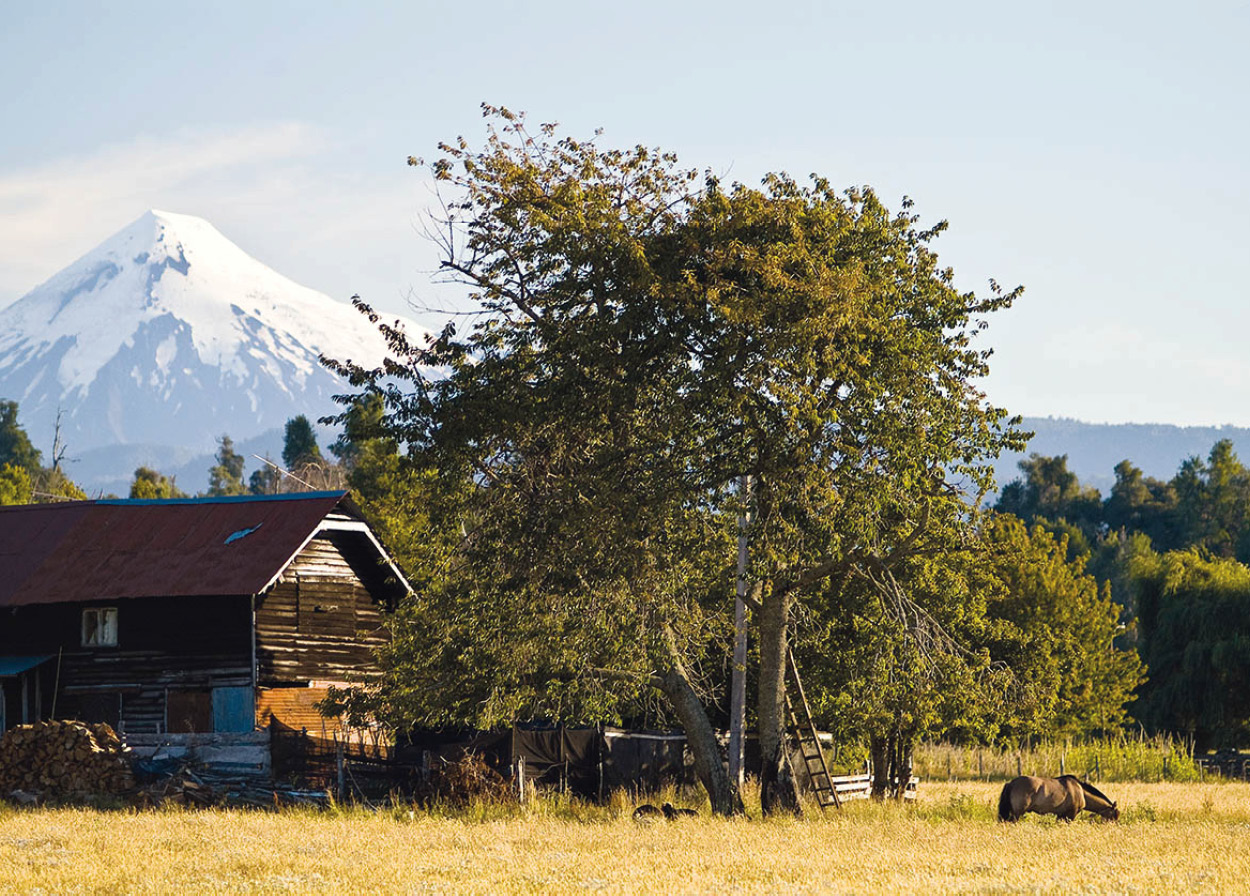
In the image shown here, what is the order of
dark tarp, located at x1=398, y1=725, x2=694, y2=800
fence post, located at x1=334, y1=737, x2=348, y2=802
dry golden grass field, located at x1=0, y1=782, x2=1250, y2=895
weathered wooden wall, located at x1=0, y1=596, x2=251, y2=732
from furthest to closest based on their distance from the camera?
1. weathered wooden wall, located at x1=0, y1=596, x2=251, y2=732
2. dark tarp, located at x1=398, y1=725, x2=694, y2=800
3. fence post, located at x1=334, y1=737, x2=348, y2=802
4. dry golden grass field, located at x1=0, y1=782, x2=1250, y2=895

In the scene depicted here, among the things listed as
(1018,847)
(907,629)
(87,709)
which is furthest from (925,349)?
(87,709)

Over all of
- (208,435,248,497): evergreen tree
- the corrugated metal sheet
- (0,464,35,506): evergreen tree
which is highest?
(208,435,248,497): evergreen tree

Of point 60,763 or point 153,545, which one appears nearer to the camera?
point 60,763

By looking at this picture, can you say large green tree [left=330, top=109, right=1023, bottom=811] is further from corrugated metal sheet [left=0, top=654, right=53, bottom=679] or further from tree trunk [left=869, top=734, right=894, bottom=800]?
corrugated metal sheet [left=0, top=654, right=53, bottom=679]

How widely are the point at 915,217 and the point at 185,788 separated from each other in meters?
20.6

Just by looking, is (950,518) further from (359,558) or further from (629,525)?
(359,558)

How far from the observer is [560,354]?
28.2 meters

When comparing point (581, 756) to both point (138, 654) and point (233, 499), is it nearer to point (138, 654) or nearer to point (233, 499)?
point (138, 654)

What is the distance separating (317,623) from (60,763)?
39.5ft

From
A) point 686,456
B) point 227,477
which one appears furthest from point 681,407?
point 227,477

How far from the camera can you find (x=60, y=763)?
36125 mm

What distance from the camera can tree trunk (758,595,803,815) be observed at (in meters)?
30.4

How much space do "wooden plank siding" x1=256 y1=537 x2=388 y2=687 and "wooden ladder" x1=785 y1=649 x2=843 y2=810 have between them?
14.0 m

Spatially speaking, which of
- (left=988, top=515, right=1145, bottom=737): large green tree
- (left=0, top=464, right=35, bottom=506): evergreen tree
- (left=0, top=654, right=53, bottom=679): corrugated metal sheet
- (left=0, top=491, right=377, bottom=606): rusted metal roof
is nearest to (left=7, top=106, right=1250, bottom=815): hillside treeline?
(left=0, top=491, right=377, bottom=606): rusted metal roof
